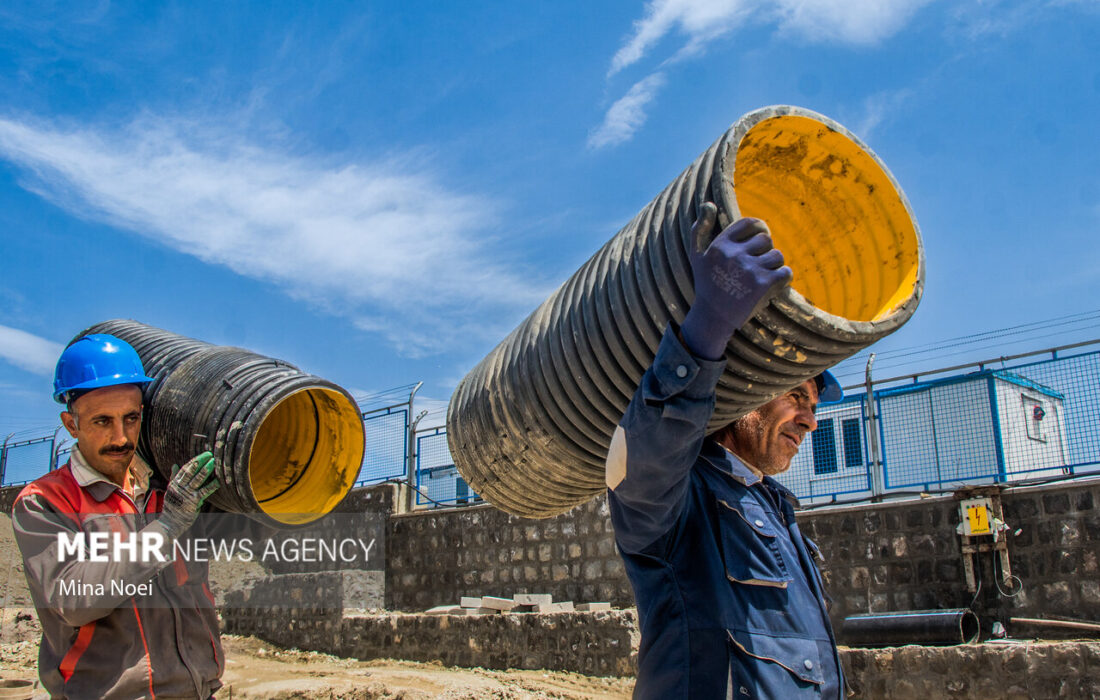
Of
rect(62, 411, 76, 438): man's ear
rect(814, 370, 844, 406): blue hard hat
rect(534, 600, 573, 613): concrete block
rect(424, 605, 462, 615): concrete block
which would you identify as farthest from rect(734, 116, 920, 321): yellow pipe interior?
rect(424, 605, 462, 615): concrete block

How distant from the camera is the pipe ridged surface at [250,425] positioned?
10.2 ft

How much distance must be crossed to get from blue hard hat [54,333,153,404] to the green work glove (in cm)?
44

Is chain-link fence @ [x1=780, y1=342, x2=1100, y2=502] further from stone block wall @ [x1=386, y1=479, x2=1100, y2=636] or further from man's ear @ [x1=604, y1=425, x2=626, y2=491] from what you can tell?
man's ear @ [x1=604, y1=425, x2=626, y2=491]

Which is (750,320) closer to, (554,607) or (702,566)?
(702,566)

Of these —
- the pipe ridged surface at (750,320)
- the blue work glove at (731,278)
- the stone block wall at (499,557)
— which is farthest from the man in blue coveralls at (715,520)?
the stone block wall at (499,557)

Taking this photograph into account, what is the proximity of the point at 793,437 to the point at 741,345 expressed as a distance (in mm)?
769

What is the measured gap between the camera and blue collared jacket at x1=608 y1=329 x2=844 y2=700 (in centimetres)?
179

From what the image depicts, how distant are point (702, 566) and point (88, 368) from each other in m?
2.25

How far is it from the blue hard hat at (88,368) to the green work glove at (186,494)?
0.44 meters

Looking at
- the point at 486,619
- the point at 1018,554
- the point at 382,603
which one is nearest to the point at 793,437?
the point at 1018,554

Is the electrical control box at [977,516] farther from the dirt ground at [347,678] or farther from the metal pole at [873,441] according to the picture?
the dirt ground at [347,678]

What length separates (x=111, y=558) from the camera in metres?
2.79

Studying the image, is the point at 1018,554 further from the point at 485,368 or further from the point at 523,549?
the point at 485,368

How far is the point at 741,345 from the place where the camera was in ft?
6.19
